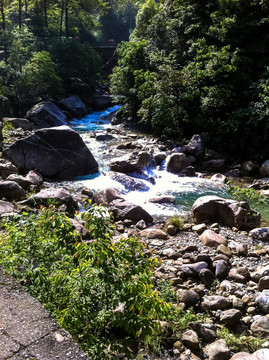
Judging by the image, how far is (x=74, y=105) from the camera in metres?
21.1

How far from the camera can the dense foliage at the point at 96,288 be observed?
2.93 m

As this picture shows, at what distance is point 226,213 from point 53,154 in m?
5.37

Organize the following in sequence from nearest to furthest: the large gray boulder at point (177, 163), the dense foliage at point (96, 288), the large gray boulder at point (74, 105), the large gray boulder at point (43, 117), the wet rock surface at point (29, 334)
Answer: the wet rock surface at point (29, 334) < the dense foliage at point (96, 288) < the large gray boulder at point (177, 163) < the large gray boulder at point (43, 117) < the large gray boulder at point (74, 105)

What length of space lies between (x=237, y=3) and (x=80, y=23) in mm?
25378

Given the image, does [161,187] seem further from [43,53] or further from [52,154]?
[43,53]

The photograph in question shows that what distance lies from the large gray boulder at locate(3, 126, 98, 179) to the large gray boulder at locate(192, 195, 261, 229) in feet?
13.8

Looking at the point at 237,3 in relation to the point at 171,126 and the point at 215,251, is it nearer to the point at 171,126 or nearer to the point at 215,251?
the point at 171,126

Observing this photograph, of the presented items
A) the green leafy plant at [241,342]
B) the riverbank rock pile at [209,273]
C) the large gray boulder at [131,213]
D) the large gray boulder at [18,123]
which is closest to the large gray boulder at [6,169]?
the riverbank rock pile at [209,273]

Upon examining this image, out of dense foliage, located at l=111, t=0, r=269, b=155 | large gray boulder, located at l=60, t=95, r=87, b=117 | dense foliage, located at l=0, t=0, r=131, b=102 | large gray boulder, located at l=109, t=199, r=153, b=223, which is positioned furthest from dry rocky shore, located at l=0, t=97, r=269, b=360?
dense foliage, located at l=0, t=0, r=131, b=102

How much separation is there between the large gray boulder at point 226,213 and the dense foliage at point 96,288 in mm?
4385

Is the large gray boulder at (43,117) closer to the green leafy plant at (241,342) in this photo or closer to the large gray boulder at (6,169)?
the large gray boulder at (6,169)

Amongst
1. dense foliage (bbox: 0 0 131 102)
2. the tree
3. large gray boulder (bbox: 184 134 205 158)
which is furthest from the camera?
dense foliage (bbox: 0 0 131 102)

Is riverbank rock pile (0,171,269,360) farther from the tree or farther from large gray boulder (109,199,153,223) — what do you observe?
the tree

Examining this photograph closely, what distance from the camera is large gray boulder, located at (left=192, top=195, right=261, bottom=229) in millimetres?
7281
